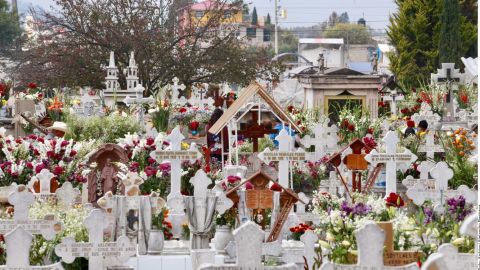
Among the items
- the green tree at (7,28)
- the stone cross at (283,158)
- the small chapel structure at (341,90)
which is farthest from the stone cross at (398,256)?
the green tree at (7,28)

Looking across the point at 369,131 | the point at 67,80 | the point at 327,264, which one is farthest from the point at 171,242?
the point at 67,80

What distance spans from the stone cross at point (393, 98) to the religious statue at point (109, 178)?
16974mm

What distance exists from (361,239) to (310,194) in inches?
412

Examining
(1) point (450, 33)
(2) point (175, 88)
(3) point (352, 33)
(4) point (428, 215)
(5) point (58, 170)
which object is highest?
(3) point (352, 33)

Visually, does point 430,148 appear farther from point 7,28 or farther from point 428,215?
point 7,28

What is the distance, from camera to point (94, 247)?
11422 mm

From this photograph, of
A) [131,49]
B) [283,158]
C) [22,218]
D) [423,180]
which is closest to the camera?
[22,218]

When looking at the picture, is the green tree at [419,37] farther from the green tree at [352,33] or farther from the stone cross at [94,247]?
the green tree at [352,33]

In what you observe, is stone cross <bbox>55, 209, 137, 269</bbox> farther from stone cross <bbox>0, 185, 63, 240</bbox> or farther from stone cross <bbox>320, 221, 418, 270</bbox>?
stone cross <bbox>320, 221, 418, 270</bbox>

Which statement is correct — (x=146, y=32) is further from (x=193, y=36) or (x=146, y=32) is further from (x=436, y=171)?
(x=436, y=171)

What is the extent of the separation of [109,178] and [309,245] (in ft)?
10.8

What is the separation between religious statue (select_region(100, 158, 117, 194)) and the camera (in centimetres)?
Answer: 1484

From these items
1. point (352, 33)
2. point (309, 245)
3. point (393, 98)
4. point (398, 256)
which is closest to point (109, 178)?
point (309, 245)

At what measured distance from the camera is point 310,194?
1945 centimetres
